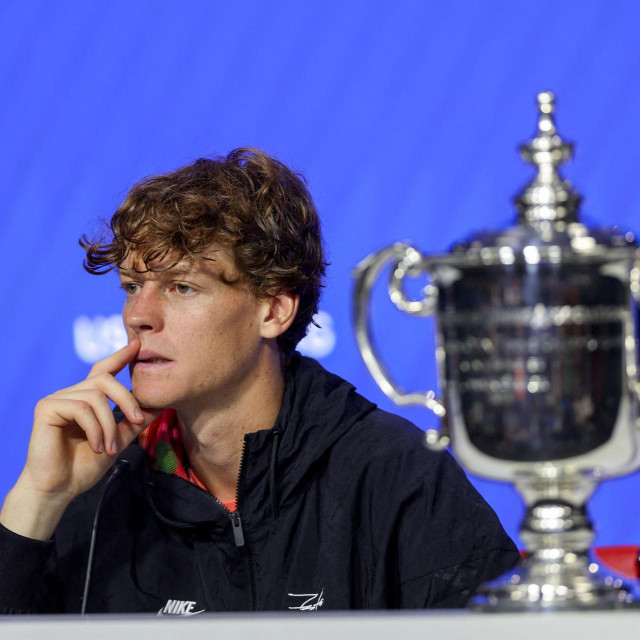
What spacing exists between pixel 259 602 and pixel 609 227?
0.89 m

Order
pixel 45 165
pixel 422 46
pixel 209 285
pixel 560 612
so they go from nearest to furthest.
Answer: pixel 560 612 < pixel 209 285 < pixel 422 46 < pixel 45 165

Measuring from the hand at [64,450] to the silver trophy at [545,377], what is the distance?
0.77 m

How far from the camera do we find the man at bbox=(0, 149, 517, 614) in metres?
1.41

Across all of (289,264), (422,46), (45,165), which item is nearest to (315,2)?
(422,46)

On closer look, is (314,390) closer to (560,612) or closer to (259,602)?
(259,602)

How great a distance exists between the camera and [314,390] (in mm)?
1625

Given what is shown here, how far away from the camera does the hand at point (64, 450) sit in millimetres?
1395

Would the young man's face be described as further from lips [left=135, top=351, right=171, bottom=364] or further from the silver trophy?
the silver trophy

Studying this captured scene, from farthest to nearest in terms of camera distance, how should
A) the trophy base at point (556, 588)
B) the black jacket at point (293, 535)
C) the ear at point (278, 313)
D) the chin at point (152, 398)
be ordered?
the ear at point (278, 313)
the chin at point (152, 398)
the black jacket at point (293, 535)
the trophy base at point (556, 588)

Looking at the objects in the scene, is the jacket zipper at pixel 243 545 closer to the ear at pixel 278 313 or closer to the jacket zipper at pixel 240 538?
the jacket zipper at pixel 240 538

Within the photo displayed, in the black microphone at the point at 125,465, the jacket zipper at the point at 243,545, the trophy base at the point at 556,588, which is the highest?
the black microphone at the point at 125,465

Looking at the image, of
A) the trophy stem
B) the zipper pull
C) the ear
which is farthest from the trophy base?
the ear
